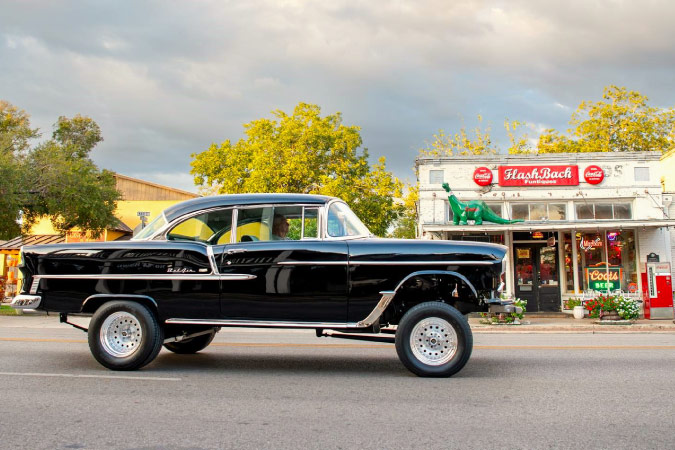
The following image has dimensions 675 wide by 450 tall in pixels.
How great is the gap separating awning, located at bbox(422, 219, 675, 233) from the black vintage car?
42.1ft

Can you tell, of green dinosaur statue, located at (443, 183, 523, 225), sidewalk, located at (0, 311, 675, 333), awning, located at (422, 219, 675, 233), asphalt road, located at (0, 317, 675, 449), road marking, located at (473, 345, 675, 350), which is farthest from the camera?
Result: green dinosaur statue, located at (443, 183, 523, 225)

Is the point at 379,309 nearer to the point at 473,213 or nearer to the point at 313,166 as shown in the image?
the point at 473,213

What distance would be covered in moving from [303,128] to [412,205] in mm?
9666

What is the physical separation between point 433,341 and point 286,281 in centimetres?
179

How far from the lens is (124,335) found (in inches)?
282

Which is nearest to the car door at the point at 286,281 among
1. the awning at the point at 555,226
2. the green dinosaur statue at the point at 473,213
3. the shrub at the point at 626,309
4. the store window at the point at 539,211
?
the awning at the point at 555,226

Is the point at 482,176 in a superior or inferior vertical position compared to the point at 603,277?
superior

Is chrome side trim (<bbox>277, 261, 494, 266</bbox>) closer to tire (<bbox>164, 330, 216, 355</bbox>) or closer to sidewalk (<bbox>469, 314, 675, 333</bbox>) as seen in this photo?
tire (<bbox>164, 330, 216, 355</bbox>)

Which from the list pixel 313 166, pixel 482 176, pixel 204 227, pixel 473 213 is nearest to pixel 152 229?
pixel 204 227

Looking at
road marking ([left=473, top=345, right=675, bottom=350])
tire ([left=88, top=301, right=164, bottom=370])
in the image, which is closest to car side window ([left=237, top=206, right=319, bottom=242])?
tire ([left=88, top=301, right=164, bottom=370])

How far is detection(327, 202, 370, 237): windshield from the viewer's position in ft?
23.8

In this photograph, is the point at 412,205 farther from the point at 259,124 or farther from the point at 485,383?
the point at 485,383

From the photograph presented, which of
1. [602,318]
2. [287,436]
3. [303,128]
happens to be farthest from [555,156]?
[287,436]

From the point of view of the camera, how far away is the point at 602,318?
Answer: 58.9ft
